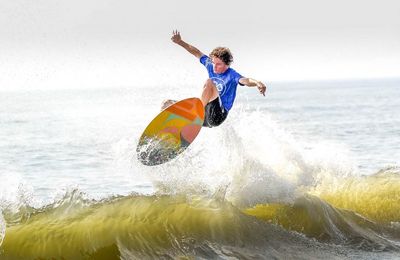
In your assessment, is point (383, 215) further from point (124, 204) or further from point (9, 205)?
point (9, 205)

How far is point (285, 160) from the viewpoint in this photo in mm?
13289

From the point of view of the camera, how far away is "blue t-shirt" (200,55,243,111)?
11.0m

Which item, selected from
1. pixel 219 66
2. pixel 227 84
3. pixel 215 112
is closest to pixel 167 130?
pixel 215 112

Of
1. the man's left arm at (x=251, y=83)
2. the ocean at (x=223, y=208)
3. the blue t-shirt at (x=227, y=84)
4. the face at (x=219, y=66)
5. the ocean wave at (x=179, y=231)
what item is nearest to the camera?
the ocean wave at (x=179, y=231)

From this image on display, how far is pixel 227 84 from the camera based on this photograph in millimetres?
11102

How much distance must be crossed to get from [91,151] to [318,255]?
20.5 metres

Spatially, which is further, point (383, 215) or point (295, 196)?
point (383, 215)

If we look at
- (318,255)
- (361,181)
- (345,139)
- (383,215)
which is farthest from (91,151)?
(318,255)

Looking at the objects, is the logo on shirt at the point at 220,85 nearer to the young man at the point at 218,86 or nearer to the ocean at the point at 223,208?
the young man at the point at 218,86

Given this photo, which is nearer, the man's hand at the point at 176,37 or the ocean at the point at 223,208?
the ocean at the point at 223,208

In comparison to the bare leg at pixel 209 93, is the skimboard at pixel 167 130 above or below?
below

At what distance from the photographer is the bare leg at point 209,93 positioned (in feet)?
36.9

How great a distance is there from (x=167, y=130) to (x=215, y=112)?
0.88 meters

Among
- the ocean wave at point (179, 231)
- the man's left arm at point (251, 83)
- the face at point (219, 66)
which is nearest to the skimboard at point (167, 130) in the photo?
the face at point (219, 66)
